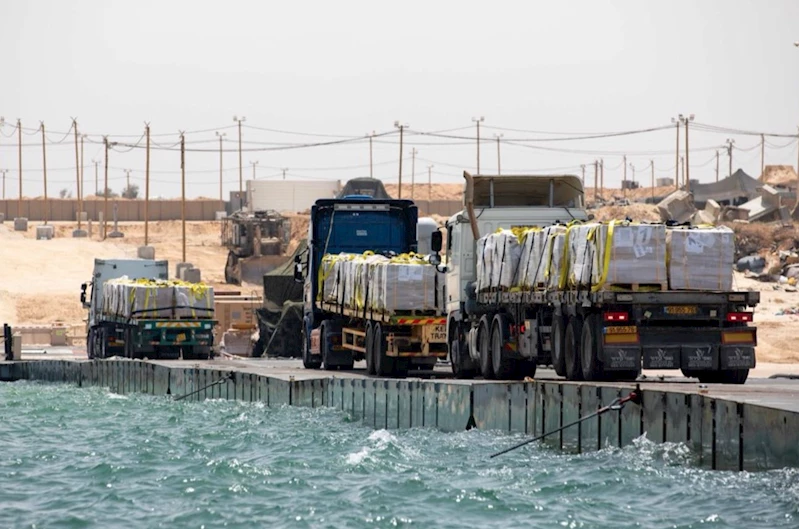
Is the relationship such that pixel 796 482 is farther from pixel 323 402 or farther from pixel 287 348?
pixel 287 348

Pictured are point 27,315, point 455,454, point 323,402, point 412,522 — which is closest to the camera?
point 412,522

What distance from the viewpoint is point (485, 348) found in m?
30.5

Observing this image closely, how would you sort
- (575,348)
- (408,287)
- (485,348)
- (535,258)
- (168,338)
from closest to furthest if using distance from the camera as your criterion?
1. (575,348)
2. (535,258)
3. (485,348)
4. (408,287)
5. (168,338)

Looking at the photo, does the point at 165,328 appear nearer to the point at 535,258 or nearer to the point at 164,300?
the point at 164,300

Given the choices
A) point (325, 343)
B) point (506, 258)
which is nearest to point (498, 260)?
point (506, 258)

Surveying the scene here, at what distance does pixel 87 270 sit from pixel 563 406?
85916mm

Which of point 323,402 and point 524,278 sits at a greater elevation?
point 524,278

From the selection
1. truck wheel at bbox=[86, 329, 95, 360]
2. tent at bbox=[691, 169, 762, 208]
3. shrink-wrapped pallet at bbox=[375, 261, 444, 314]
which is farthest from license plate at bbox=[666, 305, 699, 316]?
tent at bbox=[691, 169, 762, 208]

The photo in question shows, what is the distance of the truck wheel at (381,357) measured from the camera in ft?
109

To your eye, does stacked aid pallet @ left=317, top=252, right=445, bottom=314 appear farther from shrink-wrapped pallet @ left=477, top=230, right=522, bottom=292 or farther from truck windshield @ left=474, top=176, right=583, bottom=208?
shrink-wrapped pallet @ left=477, top=230, right=522, bottom=292

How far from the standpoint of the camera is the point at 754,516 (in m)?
16.9

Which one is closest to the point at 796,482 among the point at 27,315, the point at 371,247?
the point at 371,247

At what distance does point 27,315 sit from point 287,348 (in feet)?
119

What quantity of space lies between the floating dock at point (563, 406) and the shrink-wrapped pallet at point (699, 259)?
1.76 meters
